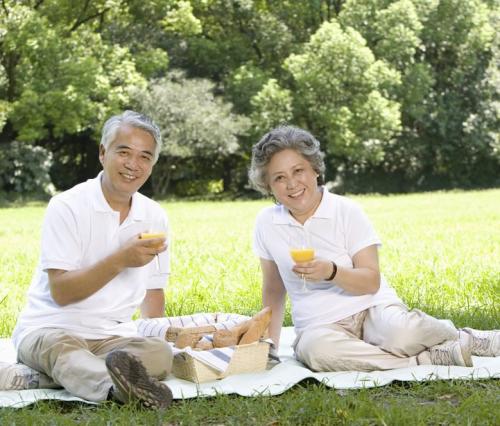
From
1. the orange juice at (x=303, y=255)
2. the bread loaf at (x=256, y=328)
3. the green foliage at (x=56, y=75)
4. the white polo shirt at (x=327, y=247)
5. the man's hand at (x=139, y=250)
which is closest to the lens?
the man's hand at (x=139, y=250)

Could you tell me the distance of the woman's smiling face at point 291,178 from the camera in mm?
4801

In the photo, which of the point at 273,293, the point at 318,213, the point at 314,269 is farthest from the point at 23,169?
the point at 314,269

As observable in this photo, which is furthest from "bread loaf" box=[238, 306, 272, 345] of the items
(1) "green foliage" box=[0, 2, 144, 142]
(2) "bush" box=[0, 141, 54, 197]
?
(2) "bush" box=[0, 141, 54, 197]

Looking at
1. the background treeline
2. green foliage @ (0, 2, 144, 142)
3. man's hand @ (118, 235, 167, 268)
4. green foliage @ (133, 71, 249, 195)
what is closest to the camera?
man's hand @ (118, 235, 167, 268)

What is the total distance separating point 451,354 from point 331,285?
74 cm

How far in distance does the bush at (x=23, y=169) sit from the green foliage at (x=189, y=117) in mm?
3708

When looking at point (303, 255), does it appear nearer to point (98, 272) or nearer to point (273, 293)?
point (273, 293)

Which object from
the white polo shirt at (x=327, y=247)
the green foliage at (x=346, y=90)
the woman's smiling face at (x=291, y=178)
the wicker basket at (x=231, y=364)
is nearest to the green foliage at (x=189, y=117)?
the green foliage at (x=346, y=90)

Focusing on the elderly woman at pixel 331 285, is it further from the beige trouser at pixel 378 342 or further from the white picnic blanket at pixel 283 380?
the white picnic blanket at pixel 283 380

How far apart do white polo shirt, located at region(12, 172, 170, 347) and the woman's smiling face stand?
71cm

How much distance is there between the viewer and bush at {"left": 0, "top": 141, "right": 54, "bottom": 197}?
28.3 m

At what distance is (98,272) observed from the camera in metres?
4.35

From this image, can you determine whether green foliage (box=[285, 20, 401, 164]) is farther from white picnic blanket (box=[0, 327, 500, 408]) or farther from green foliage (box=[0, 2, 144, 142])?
white picnic blanket (box=[0, 327, 500, 408])

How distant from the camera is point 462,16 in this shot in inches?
1351
